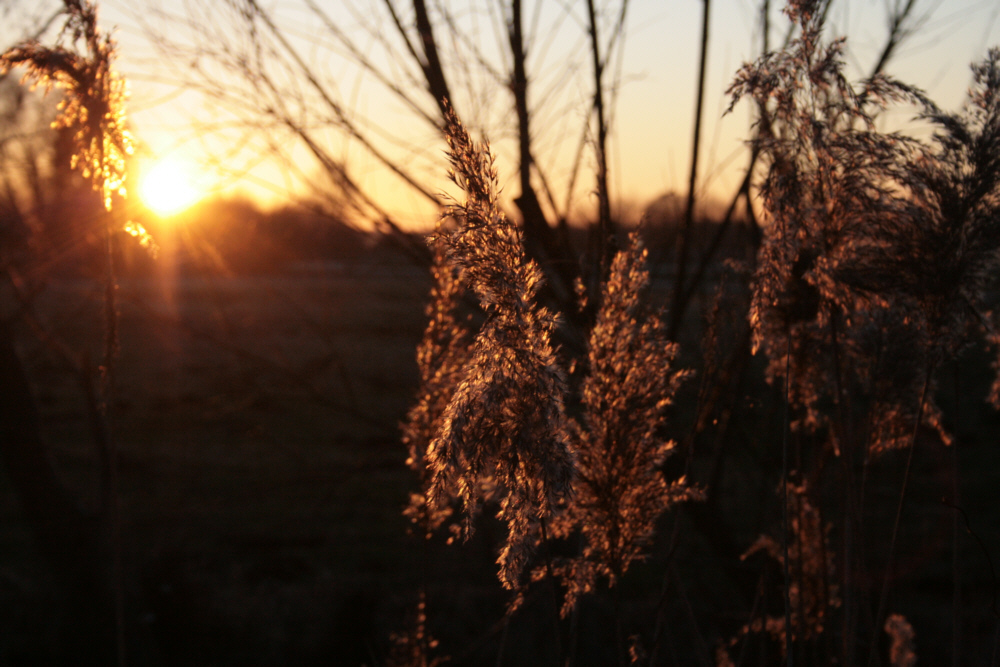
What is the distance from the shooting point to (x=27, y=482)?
4.11 metres

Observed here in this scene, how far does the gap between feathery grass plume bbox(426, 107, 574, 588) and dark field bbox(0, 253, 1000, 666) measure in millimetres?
771

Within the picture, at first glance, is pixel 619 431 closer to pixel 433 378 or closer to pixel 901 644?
pixel 433 378

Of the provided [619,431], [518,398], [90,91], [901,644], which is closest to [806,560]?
[901,644]

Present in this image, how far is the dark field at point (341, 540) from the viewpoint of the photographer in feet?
12.3

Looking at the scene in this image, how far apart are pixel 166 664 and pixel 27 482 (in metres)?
1.50

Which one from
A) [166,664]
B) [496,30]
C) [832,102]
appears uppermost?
[496,30]

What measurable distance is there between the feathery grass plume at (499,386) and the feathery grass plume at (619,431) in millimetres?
348

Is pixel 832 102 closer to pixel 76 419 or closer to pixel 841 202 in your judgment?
pixel 841 202

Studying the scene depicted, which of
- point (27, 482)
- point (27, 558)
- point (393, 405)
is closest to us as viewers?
point (27, 482)

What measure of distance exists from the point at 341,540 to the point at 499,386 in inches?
224

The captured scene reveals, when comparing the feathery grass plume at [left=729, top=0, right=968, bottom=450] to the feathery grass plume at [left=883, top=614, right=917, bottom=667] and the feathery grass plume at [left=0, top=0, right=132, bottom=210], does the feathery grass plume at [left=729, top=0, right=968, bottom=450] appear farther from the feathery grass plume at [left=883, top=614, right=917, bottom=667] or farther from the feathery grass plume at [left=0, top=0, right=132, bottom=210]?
the feathery grass plume at [left=0, top=0, right=132, bottom=210]

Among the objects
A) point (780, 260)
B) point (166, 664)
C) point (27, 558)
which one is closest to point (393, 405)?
point (27, 558)

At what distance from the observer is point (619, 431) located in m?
1.71

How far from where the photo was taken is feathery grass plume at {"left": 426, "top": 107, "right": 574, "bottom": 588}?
1.32 m
